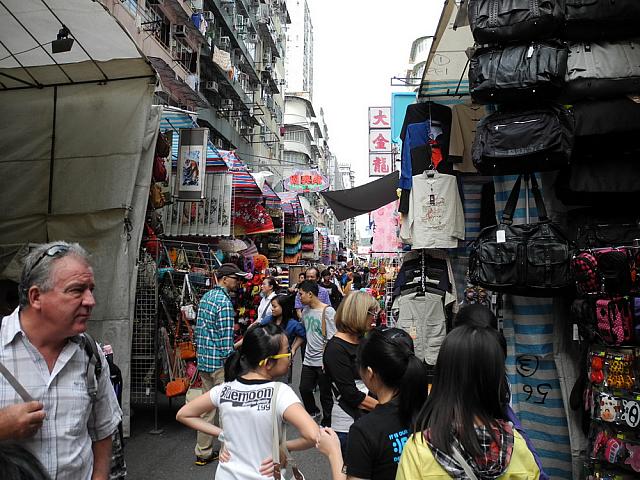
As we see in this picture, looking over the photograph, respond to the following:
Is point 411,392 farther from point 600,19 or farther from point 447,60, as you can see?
point 447,60

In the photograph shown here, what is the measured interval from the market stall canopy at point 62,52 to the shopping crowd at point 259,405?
4.69 meters

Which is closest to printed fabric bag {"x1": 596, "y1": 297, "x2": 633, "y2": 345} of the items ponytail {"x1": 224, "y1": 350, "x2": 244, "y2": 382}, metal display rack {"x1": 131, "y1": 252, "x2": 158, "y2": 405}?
ponytail {"x1": 224, "y1": 350, "x2": 244, "y2": 382}

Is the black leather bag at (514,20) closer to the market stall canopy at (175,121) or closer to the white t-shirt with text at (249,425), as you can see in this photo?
the white t-shirt with text at (249,425)

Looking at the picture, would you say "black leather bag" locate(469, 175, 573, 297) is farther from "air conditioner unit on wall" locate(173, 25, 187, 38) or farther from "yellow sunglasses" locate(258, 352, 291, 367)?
"air conditioner unit on wall" locate(173, 25, 187, 38)

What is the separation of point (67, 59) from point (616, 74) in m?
6.17

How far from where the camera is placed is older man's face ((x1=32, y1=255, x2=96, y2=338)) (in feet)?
6.98

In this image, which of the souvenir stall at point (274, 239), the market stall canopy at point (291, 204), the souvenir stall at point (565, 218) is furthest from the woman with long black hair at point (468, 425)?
the market stall canopy at point (291, 204)

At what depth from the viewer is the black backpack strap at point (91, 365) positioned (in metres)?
2.27

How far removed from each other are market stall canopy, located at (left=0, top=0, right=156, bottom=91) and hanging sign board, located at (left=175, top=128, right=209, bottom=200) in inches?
86.5

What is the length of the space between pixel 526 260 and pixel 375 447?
2.21 m

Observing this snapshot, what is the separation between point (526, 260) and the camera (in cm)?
391

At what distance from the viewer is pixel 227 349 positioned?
5.96 meters

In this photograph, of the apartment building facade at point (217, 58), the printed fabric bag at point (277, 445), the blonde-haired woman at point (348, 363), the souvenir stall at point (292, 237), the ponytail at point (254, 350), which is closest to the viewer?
the printed fabric bag at point (277, 445)

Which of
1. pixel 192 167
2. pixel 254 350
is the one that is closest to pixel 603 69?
pixel 254 350
